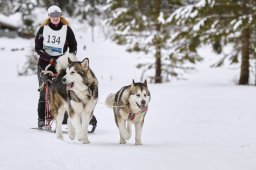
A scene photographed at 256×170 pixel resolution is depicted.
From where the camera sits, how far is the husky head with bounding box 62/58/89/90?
637 cm

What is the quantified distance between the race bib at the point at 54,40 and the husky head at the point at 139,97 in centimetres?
164

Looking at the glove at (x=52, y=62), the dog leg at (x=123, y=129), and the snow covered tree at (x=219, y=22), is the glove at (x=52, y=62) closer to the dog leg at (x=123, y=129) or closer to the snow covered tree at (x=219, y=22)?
the dog leg at (x=123, y=129)

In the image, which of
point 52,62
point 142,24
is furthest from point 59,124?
point 142,24

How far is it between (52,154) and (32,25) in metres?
57.5

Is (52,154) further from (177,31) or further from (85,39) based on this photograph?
(85,39)

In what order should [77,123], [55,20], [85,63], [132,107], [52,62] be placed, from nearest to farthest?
1. [85,63]
2. [77,123]
3. [132,107]
4. [55,20]
5. [52,62]

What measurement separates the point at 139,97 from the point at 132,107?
0.83 feet

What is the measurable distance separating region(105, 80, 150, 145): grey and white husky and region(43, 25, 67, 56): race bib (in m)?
1.41

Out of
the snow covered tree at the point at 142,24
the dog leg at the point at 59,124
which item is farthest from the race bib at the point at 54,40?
the snow covered tree at the point at 142,24

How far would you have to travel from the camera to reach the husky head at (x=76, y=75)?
6367 mm

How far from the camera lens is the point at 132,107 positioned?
22.6 feet

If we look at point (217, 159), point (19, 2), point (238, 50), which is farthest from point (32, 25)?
point (217, 159)

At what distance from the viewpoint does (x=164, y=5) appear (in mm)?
22156

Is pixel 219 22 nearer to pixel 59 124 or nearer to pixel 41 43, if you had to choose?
pixel 41 43
